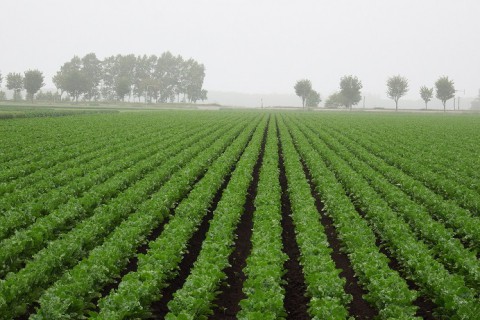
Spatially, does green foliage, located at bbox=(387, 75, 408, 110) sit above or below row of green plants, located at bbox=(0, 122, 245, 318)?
above

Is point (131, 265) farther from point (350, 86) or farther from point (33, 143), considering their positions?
point (350, 86)

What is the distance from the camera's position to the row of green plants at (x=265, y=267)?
6.47 meters

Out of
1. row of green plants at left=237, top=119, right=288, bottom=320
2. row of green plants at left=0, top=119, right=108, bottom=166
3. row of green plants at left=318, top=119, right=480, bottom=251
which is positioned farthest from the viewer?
row of green plants at left=0, top=119, right=108, bottom=166

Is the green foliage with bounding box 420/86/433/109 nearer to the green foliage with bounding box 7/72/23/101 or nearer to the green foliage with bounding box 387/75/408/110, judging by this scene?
the green foliage with bounding box 387/75/408/110

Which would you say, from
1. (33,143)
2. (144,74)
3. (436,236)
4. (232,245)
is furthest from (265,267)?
(144,74)

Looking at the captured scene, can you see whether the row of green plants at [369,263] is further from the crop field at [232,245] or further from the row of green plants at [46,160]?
the row of green plants at [46,160]

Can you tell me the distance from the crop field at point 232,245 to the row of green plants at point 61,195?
0.17 feet

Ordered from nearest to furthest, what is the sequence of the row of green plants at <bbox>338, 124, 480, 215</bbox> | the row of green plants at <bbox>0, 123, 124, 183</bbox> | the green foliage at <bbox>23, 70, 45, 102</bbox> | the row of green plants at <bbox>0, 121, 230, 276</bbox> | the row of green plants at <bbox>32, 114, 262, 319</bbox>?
the row of green plants at <bbox>32, 114, 262, 319</bbox>
the row of green plants at <bbox>0, 121, 230, 276</bbox>
the row of green plants at <bbox>338, 124, 480, 215</bbox>
the row of green plants at <bbox>0, 123, 124, 183</bbox>
the green foliage at <bbox>23, 70, 45, 102</bbox>

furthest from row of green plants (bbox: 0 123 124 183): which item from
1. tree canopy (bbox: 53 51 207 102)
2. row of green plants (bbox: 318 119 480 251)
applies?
tree canopy (bbox: 53 51 207 102)

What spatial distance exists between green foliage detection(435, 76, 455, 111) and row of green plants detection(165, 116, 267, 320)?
121 metres

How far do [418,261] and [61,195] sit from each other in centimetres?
1047

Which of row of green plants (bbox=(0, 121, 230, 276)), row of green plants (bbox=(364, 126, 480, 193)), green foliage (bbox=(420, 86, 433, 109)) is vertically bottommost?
row of green plants (bbox=(0, 121, 230, 276))

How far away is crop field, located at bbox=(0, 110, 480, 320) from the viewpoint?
6.72 meters

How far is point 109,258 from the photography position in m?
7.89
